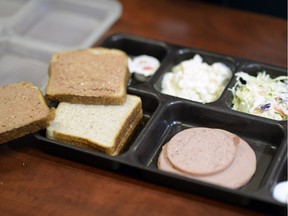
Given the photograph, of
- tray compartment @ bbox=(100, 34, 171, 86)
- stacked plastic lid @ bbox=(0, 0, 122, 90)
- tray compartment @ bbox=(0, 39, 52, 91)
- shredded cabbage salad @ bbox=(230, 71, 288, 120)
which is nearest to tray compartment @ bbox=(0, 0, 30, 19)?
stacked plastic lid @ bbox=(0, 0, 122, 90)

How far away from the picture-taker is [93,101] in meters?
1.63

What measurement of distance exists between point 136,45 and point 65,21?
1.54ft

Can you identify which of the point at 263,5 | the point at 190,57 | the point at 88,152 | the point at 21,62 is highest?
the point at 263,5

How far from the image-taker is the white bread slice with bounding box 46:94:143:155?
1504 millimetres

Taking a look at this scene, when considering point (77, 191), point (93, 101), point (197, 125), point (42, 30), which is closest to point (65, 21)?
point (42, 30)

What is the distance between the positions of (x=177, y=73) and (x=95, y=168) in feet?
1.65

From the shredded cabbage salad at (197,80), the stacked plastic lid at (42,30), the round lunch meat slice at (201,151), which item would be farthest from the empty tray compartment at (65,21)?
the round lunch meat slice at (201,151)

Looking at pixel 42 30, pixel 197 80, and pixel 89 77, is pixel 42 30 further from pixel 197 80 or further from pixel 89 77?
pixel 197 80

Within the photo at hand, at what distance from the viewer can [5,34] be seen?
212 centimetres

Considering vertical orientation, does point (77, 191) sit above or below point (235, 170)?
below

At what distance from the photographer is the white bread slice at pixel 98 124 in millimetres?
1504

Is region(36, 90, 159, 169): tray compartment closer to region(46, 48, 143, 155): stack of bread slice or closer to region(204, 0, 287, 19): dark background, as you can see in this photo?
region(46, 48, 143, 155): stack of bread slice

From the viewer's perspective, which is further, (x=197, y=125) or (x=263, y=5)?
(x=263, y=5)

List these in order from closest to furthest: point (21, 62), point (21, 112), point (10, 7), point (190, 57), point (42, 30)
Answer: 1. point (21, 112)
2. point (190, 57)
3. point (21, 62)
4. point (42, 30)
5. point (10, 7)
